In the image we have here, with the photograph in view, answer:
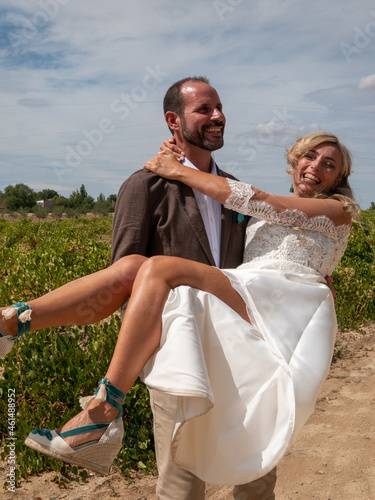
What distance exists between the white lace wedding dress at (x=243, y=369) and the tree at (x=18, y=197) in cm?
4226

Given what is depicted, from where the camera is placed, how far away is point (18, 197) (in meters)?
46.4

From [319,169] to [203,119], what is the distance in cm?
81

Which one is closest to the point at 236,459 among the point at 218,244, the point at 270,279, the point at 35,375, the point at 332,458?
the point at 270,279

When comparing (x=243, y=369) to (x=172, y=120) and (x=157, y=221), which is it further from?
(x=172, y=120)

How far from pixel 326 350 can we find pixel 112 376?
1047 mm

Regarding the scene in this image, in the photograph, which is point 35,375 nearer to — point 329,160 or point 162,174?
point 162,174

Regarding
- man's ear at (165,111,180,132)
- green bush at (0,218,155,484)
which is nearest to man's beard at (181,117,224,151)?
man's ear at (165,111,180,132)

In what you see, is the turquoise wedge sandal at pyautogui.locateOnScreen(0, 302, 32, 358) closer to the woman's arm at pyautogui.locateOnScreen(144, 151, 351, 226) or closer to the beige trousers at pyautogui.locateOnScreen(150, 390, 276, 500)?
the beige trousers at pyautogui.locateOnScreen(150, 390, 276, 500)

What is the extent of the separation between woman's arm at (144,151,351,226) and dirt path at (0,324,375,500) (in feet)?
6.22

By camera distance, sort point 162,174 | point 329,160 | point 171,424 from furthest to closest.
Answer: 1. point 329,160
2. point 162,174
3. point 171,424

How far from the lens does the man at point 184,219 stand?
269 centimetres

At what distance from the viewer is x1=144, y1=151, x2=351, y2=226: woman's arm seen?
2943 millimetres

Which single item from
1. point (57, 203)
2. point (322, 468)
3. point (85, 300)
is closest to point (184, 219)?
point (85, 300)

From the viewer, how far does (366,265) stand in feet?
27.4
